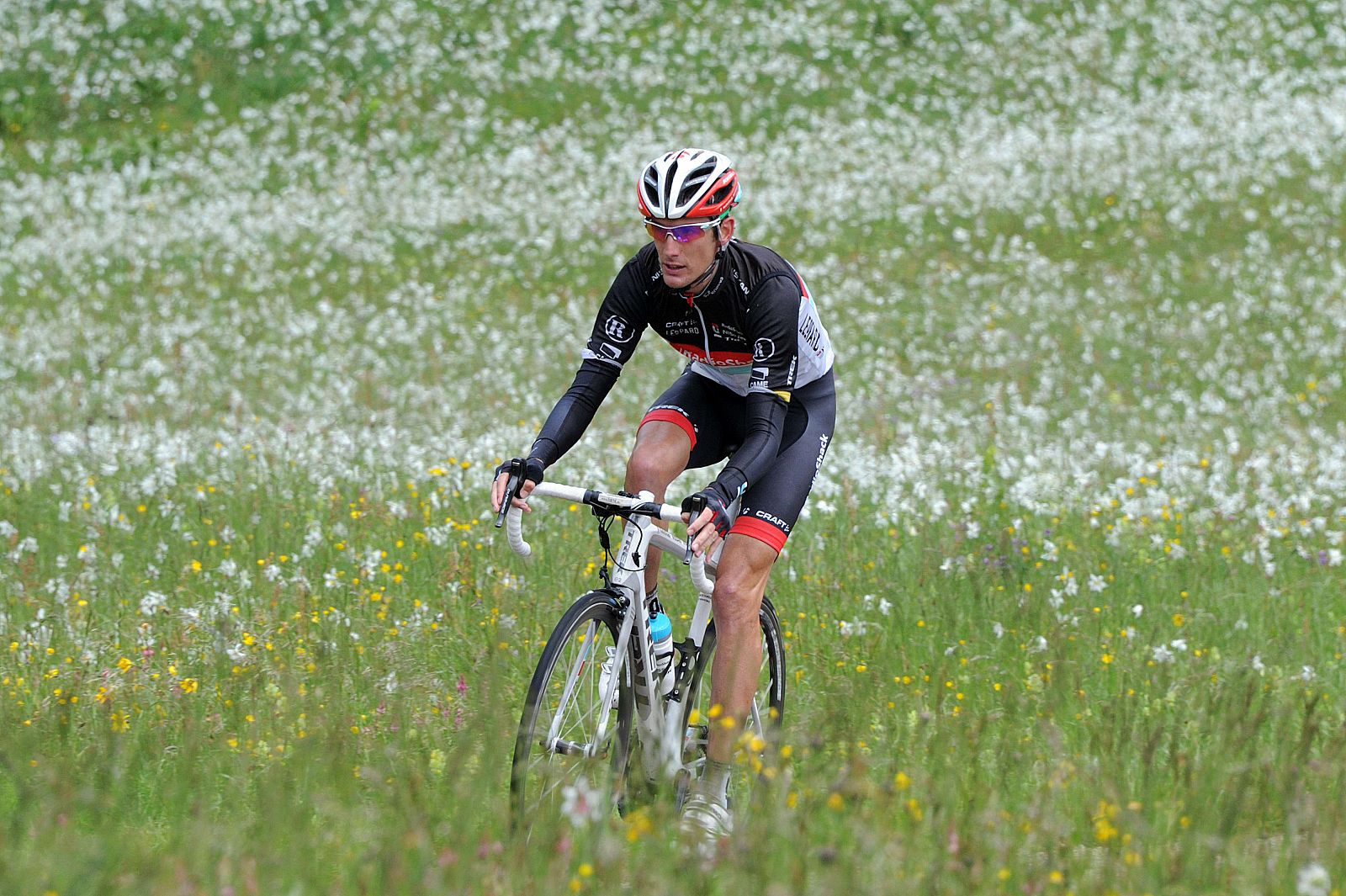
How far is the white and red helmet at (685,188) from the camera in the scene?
5.47 metres

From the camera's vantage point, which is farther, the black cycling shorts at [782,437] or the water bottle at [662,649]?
the black cycling shorts at [782,437]

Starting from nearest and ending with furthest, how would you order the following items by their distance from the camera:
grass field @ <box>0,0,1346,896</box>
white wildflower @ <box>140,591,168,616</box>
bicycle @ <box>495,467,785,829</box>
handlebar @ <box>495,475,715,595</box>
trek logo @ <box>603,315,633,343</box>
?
grass field @ <box>0,0,1346,896</box>
bicycle @ <box>495,467,785,829</box>
handlebar @ <box>495,475,715,595</box>
trek logo @ <box>603,315,633,343</box>
white wildflower @ <box>140,591,168,616</box>

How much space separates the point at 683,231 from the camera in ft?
18.1

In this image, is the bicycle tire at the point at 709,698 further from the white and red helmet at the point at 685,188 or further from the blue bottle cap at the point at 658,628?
the white and red helmet at the point at 685,188

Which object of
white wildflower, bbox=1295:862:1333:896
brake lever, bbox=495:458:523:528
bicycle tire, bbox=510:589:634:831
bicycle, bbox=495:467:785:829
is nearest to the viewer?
white wildflower, bbox=1295:862:1333:896

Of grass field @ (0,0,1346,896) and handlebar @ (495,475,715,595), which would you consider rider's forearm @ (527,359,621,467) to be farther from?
Result: grass field @ (0,0,1346,896)

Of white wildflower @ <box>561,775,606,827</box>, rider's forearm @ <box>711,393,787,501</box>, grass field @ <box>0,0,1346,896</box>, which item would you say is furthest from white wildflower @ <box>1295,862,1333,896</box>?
rider's forearm @ <box>711,393,787,501</box>

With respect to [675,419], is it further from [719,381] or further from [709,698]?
[709,698]

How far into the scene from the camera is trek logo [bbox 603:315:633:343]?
19.4ft

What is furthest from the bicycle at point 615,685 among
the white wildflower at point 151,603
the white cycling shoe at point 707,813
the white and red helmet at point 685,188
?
the white wildflower at point 151,603

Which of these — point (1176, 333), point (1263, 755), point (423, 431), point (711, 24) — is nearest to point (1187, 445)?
point (1176, 333)

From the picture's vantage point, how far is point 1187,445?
12.4 meters

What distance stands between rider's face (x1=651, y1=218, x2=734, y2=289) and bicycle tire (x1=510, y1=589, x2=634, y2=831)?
1384 millimetres

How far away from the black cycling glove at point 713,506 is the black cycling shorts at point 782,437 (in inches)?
22.2
